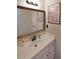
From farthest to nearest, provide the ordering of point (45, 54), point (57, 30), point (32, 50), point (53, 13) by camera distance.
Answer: point (53, 13), point (57, 30), point (45, 54), point (32, 50)

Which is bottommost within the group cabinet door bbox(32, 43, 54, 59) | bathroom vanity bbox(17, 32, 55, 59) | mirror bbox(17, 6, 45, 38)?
cabinet door bbox(32, 43, 54, 59)

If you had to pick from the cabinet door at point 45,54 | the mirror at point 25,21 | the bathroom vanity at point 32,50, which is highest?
the mirror at point 25,21

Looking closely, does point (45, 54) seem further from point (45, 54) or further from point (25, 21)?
point (25, 21)

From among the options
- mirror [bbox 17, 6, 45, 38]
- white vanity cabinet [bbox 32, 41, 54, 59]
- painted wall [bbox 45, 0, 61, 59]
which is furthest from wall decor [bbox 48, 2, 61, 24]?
white vanity cabinet [bbox 32, 41, 54, 59]

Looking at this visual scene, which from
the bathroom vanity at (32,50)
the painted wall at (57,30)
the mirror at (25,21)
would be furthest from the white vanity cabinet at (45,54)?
the painted wall at (57,30)

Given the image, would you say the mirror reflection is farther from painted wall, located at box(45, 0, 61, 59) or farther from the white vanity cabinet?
painted wall, located at box(45, 0, 61, 59)

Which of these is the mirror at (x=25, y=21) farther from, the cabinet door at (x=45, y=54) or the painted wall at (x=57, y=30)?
the painted wall at (x=57, y=30)

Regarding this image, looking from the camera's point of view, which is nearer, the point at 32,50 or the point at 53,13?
the point at 32,50

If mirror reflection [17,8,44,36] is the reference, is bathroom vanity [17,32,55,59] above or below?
below

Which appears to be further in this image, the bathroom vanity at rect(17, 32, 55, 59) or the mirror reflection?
the mirror reflection

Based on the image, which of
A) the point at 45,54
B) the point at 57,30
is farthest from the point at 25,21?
the point at 57,30

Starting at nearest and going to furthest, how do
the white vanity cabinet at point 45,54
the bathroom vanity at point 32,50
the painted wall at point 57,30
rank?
the bathroom vanity at point 32,50 → the white vanity cabinet at point 45,54 → the painted wall at point 57,30

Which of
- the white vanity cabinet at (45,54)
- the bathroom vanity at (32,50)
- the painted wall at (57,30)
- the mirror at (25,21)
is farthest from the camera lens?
the painted wall at (57,30)
